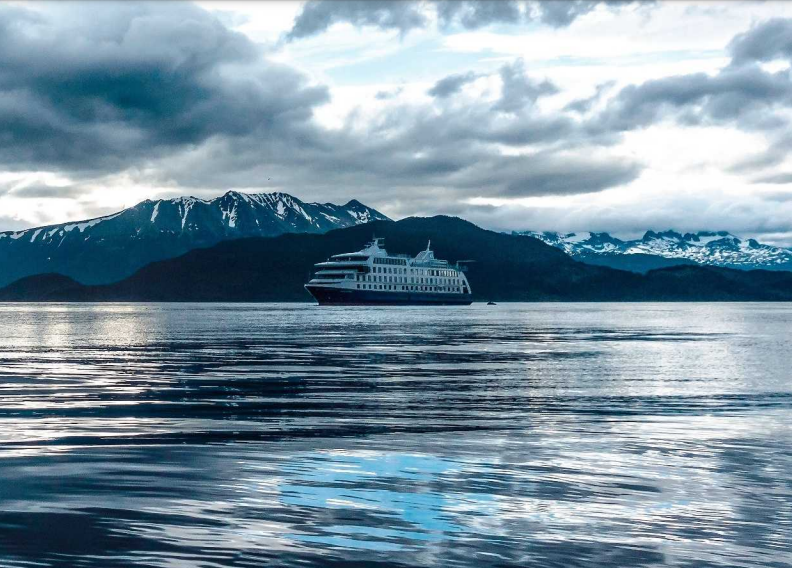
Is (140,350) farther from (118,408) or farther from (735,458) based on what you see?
(735,458)

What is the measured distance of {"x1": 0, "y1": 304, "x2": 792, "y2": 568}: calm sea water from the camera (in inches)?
468

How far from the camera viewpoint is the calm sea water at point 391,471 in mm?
Answer: 11875

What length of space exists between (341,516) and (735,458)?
31.3ft

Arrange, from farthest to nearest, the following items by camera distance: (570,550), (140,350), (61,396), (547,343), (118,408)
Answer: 1. (547,343)
2. (140,350)
3. (61,396)
4. (118,408)
5. (570,550)

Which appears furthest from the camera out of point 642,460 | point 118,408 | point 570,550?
point 118,408

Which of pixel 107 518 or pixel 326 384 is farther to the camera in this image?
pixel 326 384

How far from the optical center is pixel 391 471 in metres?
16.9

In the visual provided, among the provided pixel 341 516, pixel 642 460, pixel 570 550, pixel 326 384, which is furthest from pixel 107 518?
pixel 326 384

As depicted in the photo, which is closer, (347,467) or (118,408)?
(347,467)

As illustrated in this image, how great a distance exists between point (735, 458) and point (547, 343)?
48.3 m

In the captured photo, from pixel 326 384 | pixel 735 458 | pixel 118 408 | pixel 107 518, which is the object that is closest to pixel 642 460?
pixel 735 458

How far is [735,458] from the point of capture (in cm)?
1895

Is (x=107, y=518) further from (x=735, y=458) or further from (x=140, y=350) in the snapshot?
(x=140, y=350)

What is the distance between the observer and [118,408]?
2633cm
